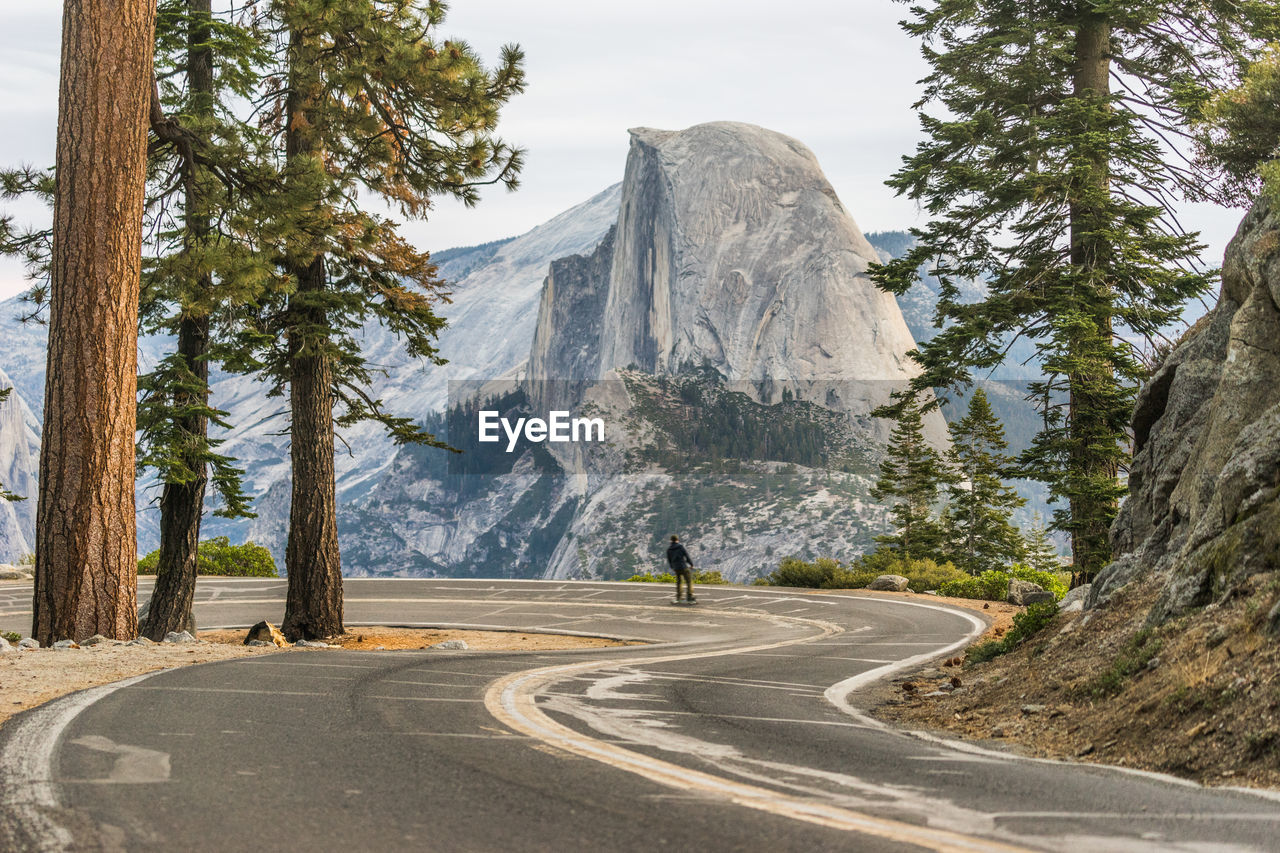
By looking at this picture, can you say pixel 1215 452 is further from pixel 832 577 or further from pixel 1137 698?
pixel 832 577

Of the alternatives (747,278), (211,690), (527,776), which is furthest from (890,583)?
(747,278)

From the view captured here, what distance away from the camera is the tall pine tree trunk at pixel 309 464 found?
16672 mm

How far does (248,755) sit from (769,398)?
150m

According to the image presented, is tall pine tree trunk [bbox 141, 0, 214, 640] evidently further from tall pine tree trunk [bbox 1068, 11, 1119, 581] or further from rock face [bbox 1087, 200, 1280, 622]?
tall pine tree trunk [bbox 1068, 11, 1119, 581]

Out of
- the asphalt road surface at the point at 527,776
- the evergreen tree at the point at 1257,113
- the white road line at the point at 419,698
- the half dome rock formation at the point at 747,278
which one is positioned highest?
the half dome rock formation at the point at 747,278

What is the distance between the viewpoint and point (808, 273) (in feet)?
523

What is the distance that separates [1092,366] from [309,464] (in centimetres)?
1431

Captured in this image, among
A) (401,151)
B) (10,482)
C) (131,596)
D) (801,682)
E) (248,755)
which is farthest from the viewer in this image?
(10,482)

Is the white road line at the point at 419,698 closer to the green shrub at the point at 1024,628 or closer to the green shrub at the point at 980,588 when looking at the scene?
the green shrub at the point at 1024,628

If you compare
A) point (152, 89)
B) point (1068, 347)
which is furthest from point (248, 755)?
point (1068, 347)

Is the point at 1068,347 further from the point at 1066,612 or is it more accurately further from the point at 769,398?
the point at 769,398

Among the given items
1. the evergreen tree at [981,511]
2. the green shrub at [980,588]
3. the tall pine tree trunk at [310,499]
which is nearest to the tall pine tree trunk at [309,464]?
the tall pine tree trunk at [310,499]

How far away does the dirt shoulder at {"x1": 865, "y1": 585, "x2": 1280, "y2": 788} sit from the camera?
5.30 m

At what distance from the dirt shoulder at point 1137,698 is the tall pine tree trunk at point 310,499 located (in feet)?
34.7
